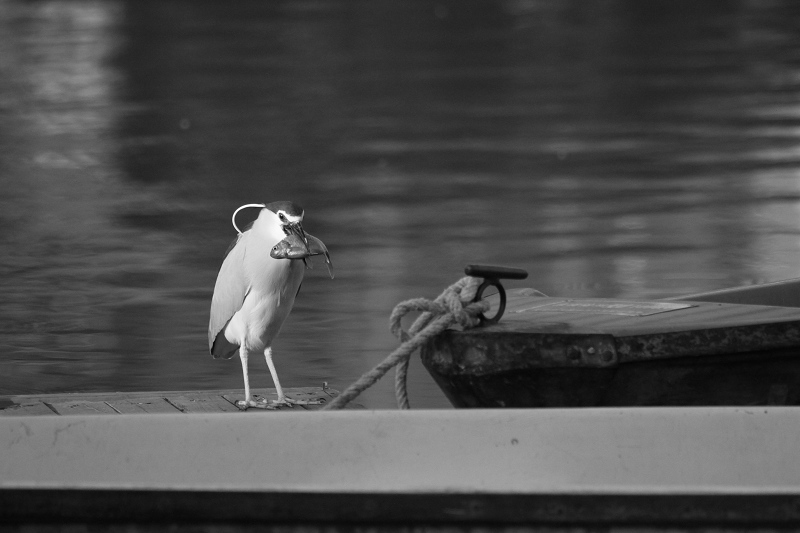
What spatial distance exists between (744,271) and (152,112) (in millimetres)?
8448

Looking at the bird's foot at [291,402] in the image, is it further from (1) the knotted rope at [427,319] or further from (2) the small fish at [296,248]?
(1) the knotted rope at [427,319]

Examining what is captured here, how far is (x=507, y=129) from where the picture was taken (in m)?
12.5

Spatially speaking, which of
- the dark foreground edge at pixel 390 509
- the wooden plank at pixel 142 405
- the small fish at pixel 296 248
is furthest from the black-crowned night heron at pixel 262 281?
the dark foreground edge at pixel 390 509

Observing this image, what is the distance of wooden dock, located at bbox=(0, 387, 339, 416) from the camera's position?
4.08 meters

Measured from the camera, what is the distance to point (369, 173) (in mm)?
10602

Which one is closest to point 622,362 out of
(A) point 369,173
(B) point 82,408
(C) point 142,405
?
(C) point 142,405

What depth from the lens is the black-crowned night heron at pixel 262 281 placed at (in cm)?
398

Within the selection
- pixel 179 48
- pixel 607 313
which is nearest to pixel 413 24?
pixel 179 48

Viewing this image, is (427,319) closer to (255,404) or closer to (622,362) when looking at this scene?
(622,362)

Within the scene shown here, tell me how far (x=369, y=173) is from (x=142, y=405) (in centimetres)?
657

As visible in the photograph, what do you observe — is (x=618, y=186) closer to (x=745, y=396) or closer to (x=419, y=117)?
(x=419, y=117)

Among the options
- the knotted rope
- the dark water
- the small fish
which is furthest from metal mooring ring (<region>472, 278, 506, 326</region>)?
the dark water

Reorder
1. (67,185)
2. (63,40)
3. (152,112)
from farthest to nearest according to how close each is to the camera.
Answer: (63,40), (152,112), (67,185)

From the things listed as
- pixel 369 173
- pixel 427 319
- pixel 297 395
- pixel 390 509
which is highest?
pixel 427 319
